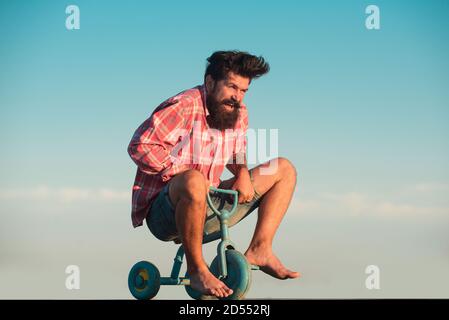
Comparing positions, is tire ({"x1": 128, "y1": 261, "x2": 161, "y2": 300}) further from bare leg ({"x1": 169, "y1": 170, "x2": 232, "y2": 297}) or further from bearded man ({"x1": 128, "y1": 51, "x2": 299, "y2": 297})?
bare leg ({"x1": 169, "y1": 170, "x2": 232, "y2": 297})

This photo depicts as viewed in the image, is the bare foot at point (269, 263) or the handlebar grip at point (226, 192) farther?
the bare foot at point (269, 263)

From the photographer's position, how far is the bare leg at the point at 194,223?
4.38 m

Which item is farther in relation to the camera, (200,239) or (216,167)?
(216,167)

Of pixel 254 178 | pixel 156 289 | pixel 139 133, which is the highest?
pixel 139 133

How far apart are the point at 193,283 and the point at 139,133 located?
1079 millimetres

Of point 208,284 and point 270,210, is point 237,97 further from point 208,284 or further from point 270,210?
point 208,284

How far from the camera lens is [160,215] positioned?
4766 mm

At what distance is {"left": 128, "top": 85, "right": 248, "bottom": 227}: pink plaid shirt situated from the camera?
181 inches

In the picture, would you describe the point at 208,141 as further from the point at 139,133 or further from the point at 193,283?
the point at 193,283

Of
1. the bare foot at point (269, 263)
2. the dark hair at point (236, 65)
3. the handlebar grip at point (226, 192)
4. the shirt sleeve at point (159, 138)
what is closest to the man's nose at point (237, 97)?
the dark hair at point (236, 65)

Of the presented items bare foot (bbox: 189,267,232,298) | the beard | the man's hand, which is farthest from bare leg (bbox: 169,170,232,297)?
the beard

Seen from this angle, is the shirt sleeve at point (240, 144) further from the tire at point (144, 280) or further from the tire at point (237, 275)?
the tire at point (144, 280)

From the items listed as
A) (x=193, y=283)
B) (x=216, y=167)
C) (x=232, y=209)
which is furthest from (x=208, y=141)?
(x=193, y=283)

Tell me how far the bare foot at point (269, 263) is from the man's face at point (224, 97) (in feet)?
Answer: 3.21
